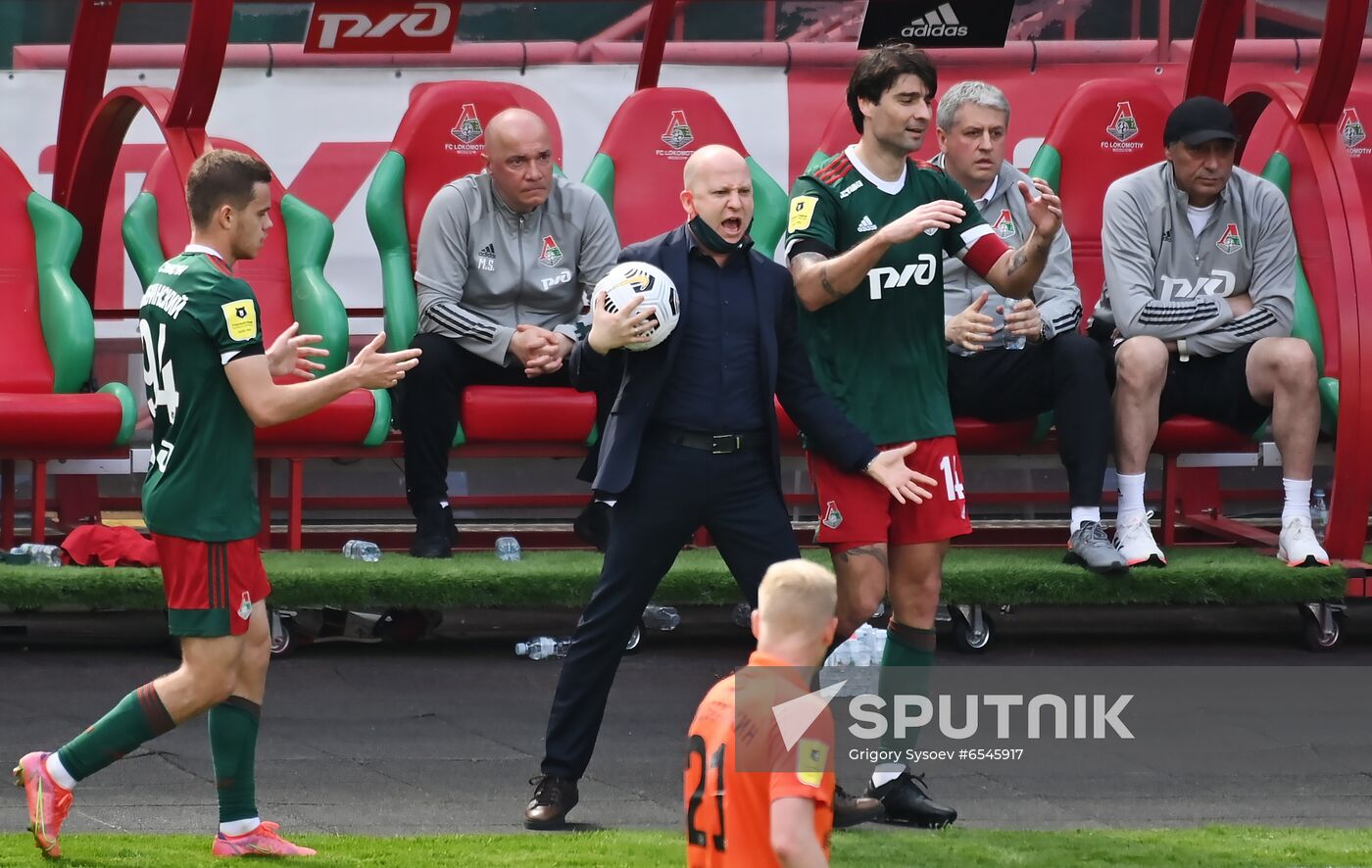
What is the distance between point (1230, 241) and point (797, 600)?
14.8 feet

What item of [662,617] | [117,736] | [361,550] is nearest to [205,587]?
[117,736]

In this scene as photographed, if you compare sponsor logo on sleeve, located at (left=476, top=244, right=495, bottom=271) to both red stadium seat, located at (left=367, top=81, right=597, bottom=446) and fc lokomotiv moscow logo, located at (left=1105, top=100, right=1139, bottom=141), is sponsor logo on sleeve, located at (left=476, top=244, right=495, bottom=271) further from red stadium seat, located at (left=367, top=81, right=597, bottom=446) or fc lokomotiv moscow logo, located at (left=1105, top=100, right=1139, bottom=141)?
fc lokomotiv moscow logo, located at (left=1105, top=100, right=1139, bottom=141)

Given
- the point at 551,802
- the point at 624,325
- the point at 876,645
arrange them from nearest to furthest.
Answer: the point at 624,325 → the point at 551,802 → the point at 876,645

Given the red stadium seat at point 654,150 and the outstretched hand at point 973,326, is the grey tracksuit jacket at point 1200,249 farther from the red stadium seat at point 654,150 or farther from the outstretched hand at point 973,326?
the outstretched hand at point 973,326

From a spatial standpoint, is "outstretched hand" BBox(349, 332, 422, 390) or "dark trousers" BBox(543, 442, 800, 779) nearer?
"outstretched hand" BBox(349, 332, 422, 390)

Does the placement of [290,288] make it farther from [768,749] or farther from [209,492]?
[768,749]

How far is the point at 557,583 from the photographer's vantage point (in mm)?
6484

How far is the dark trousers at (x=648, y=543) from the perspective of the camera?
4.70m

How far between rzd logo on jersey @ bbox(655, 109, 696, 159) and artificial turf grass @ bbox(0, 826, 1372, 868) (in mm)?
4071

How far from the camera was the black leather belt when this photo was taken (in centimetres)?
470

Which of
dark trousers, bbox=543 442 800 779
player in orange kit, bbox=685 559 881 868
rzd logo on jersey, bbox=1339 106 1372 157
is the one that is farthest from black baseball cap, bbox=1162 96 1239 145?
player in orange kit, bbox=685 559 881 868

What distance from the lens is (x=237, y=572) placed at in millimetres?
4324

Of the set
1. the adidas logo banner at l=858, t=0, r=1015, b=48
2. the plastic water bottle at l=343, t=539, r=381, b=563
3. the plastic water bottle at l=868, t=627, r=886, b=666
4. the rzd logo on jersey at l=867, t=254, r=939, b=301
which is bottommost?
the plastic water bottle at l=868, t=627, r=886, b=666

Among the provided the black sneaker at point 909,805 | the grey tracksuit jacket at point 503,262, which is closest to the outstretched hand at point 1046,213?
the black sneaker at point 909,805
